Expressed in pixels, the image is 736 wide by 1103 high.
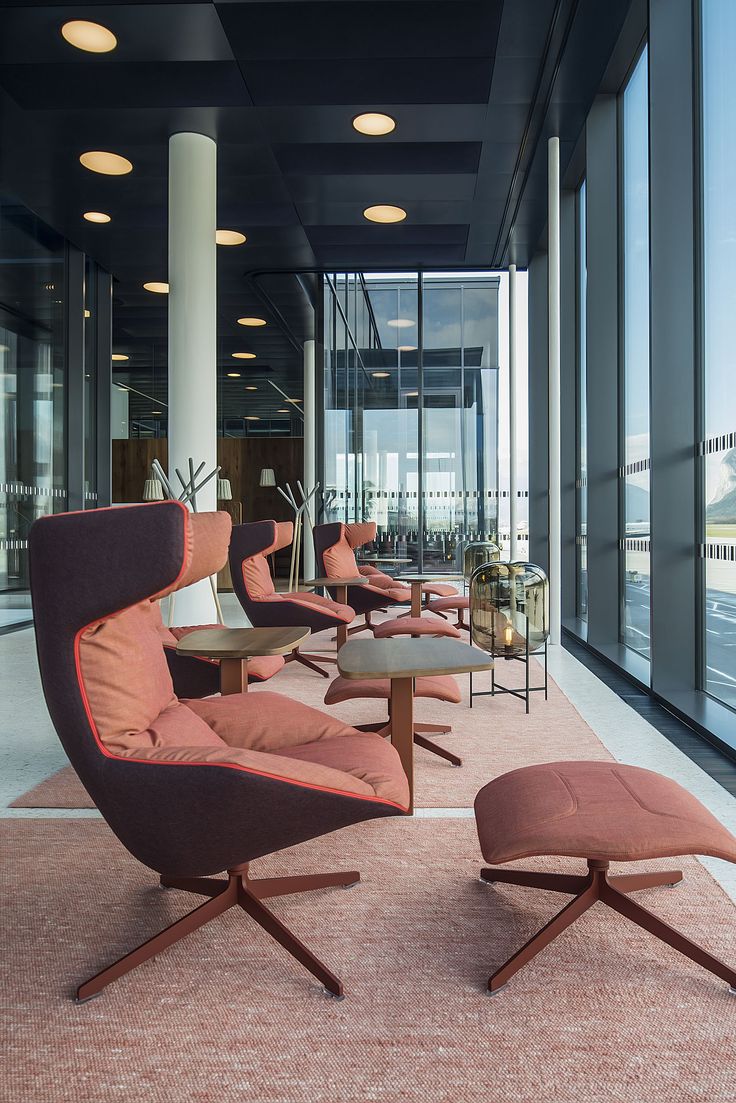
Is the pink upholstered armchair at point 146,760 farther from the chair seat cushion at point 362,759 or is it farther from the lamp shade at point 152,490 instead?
the lamp shade at point 152,490

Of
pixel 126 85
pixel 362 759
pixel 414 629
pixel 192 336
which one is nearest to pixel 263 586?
pixel 414 629

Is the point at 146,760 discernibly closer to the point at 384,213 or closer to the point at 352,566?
the point at 352,566

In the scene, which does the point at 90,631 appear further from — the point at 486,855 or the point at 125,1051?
the point at 486,855

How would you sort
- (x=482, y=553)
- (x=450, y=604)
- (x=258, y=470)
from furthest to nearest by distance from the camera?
(x=258, y=470) → (x=482, y=553) → (x=450, y=604)

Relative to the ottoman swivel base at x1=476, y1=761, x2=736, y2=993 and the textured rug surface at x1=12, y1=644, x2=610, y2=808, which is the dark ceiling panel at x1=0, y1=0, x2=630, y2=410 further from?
A: the ottoman swivel base at x1=476, y1=761, x2=736, y2=993

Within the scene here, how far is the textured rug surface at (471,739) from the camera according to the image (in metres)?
3.06

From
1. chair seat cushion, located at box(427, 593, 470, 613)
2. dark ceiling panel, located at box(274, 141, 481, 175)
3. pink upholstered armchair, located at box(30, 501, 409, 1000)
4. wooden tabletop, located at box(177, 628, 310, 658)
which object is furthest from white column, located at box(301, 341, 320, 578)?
pink upholstered armchair, located at box(30, 501, 409, 1000)

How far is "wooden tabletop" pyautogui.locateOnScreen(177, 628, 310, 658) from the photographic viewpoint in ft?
9.64

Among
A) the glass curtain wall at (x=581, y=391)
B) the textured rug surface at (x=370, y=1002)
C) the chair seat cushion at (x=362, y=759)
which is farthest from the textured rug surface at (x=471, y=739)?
the glass curtain wall at (x=581, y=391)

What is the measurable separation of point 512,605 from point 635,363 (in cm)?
220

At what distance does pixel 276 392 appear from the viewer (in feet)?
50.0

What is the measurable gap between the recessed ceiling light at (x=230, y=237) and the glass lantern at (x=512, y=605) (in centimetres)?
535

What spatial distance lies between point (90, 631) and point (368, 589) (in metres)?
5.28

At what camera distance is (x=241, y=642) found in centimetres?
314
